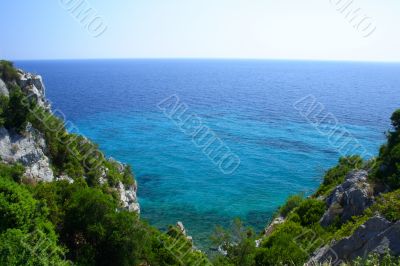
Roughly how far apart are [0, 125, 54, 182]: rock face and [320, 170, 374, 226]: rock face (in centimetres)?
2572

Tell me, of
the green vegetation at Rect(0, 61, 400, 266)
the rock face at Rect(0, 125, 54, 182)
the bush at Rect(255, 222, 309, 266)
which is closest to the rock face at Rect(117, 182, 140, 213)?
the green vegetation at Rect(0, 61, 400, 266)

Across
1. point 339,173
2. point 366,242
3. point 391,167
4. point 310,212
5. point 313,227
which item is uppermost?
point 339,173

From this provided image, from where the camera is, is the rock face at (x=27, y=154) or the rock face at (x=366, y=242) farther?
the rock face at (x=27, y=154)

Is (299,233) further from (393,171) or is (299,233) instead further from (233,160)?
(233,160)

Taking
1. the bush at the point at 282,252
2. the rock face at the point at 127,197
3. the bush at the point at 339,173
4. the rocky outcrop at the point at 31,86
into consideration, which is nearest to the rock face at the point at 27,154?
the rocky outcrop at the point at 31,86

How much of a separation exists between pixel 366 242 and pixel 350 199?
296 inches

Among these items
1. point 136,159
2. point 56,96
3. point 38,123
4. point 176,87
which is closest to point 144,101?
point 56,96

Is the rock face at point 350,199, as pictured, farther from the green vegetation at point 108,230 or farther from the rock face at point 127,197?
the rock face at point 127,197

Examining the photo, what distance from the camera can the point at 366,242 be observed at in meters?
22.1

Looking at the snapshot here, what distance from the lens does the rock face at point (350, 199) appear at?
28.5 meters

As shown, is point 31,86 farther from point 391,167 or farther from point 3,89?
point 391,167

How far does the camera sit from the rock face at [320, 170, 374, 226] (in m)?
28.5

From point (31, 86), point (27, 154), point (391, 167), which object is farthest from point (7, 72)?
point (391, 167)

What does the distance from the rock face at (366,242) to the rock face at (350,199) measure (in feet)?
18.7
